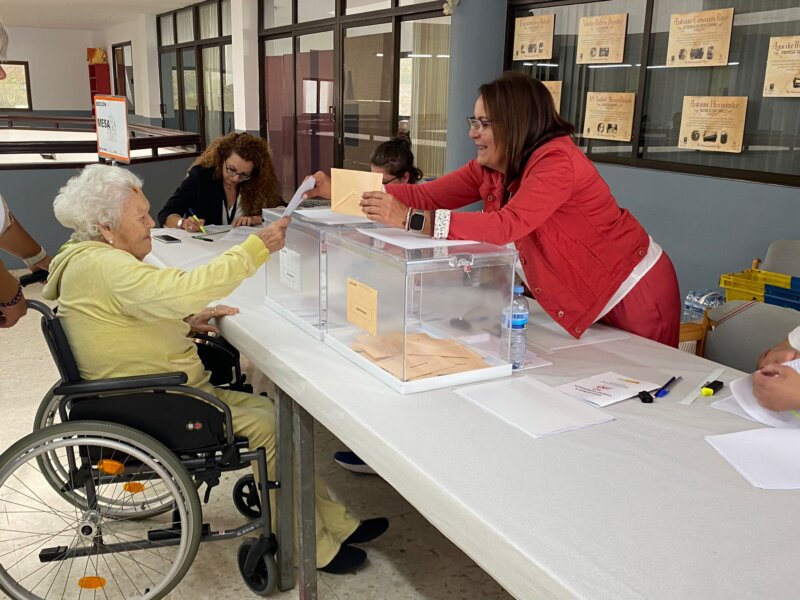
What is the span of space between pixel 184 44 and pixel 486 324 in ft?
36.6

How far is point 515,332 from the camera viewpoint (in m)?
1.67

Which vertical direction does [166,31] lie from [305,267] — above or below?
above

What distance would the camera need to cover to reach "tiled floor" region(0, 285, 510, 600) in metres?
1.98

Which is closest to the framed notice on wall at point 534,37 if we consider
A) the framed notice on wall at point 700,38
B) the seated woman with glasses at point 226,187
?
the framed notice on wall at point 700,38

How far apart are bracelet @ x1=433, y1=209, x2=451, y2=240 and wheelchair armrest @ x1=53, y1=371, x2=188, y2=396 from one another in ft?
2.35

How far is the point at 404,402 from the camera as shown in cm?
146

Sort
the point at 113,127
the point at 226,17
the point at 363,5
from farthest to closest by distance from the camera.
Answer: the point at 226,17 < the point at 363,5 < the point at 113,127

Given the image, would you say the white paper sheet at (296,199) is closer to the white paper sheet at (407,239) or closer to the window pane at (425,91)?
the white paper sheet at (407,239)

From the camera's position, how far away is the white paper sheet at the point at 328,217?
1927mm

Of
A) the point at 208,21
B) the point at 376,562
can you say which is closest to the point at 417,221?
the point at 376,562

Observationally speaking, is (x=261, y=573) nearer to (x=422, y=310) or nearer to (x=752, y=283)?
(x=422, y=310)

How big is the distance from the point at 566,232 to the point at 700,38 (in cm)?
244

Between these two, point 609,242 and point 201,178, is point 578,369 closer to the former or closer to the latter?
point 609,242

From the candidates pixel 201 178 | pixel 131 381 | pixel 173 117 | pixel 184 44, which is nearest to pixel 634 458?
pixel 131 381
